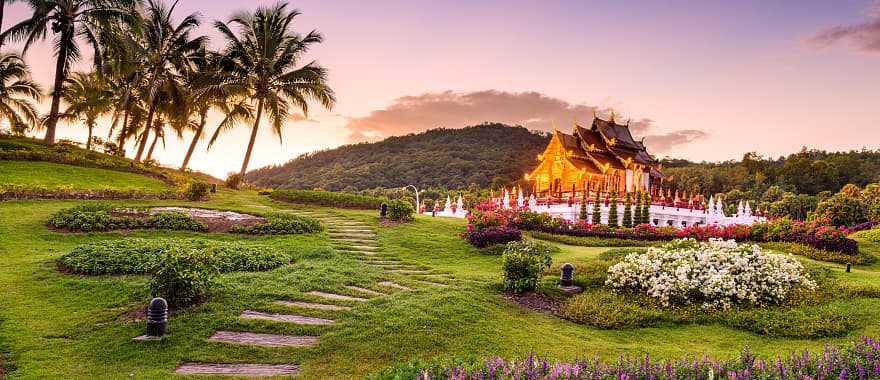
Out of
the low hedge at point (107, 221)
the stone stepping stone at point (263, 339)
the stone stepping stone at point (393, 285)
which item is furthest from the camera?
the low hedge at point (107, 221)

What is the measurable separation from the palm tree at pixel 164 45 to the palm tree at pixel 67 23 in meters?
4.97

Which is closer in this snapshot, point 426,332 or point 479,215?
point 426,332

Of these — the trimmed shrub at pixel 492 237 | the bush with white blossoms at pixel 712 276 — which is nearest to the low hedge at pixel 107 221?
the trimmed shrub at pixel 492 237

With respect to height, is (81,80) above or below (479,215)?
above

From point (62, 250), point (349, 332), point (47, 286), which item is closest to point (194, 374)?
point (349, 332)

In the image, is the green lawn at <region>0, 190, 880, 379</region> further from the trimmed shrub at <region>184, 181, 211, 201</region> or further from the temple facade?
the temple facade

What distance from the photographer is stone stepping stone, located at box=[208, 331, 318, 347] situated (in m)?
6.95

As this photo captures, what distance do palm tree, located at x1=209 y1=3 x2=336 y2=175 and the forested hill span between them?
93.6ft

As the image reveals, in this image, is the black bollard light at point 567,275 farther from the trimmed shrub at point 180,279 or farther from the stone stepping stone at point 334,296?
the trimmed shrub at point 180,279

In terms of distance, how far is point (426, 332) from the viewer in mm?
7188

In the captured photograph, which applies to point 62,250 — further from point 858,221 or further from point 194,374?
point 858,221

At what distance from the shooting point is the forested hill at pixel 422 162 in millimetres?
62656

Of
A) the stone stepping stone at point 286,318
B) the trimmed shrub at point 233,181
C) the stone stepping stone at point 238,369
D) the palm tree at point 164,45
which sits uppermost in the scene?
the palm tree at point 164,45

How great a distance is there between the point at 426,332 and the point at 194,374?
2.81 metres
